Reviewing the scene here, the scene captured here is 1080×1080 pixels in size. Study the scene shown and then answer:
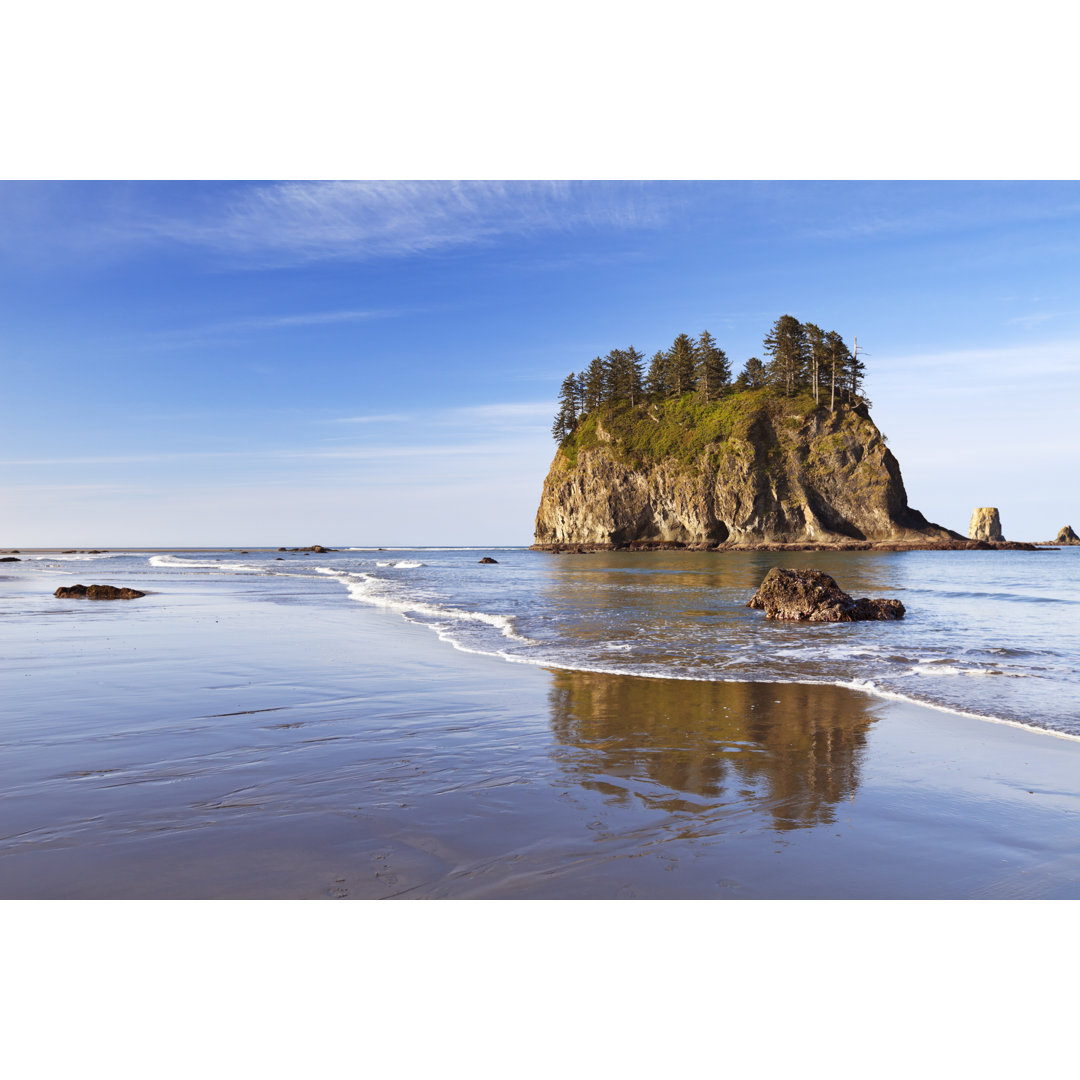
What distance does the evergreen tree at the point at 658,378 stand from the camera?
366 feet

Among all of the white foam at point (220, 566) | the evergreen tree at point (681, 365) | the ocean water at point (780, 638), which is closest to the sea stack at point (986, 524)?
the evergreen tree at point (681, 365)

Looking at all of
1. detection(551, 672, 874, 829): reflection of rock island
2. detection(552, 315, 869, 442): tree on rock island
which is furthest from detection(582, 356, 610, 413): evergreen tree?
detection(551, 672, 874, 829): reflection of rock island

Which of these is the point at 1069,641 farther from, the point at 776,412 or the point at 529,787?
the point at 776,412

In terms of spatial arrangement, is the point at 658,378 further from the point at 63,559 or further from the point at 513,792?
the point at 513,792

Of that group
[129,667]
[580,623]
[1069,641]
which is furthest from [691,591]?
[129,667]

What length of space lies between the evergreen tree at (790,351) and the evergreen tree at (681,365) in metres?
16.3

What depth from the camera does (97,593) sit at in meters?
22.0

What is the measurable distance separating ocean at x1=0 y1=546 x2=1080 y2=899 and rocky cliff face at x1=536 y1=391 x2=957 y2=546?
256 feet

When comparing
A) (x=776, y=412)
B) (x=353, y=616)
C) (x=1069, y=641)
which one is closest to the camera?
(x=1069, y=641)

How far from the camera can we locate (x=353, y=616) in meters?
17.0

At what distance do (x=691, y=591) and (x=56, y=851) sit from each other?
73.8 feet

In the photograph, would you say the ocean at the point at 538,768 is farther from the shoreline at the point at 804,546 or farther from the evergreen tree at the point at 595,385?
the evergreen tree at the point at 595,385

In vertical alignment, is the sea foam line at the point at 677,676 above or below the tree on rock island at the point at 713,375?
below

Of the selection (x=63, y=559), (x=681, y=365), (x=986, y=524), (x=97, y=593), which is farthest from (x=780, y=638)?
(x=986, y=524)
